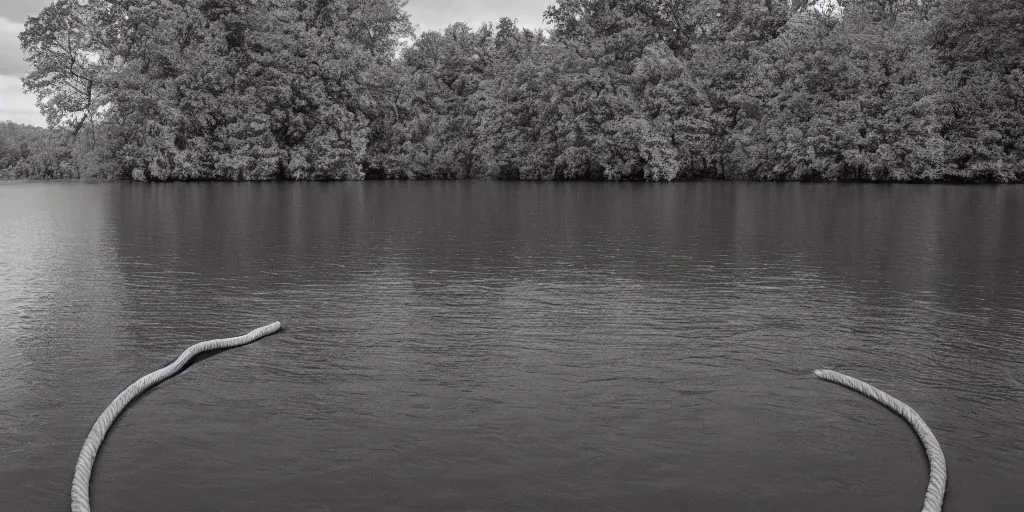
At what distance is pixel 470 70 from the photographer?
76.1 m

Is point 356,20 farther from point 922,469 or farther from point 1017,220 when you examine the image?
point 922,469

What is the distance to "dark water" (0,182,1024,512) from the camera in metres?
6.11

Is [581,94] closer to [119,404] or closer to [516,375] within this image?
[516,375]

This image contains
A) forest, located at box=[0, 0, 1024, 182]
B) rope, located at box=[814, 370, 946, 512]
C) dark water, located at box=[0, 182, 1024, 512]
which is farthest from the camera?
forest, located at box=[0, 0, 1024, 182]

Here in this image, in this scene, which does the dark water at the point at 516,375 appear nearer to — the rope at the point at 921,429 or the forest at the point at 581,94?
the rope at the point at 921,429

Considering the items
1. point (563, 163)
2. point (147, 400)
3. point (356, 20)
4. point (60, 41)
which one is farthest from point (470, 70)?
point (147, 400)

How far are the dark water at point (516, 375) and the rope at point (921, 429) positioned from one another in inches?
4.1

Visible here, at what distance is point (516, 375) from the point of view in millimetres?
8750

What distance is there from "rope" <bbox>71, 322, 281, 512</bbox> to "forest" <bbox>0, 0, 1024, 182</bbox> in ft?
173

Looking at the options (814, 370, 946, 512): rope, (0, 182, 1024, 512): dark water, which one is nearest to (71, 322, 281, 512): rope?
(0, 182, 1024, 512): dark water

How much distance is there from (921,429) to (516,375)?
146 inches

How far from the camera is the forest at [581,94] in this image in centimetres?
5559

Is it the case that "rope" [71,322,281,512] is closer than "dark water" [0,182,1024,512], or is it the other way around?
"rope" [71,322,281,512]

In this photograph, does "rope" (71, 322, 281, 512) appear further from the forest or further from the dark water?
the forest
